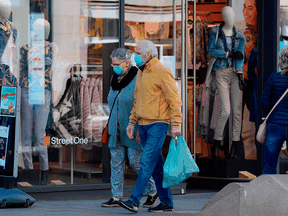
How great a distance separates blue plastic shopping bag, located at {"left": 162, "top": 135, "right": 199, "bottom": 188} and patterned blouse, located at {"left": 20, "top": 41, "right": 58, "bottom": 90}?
2469mm

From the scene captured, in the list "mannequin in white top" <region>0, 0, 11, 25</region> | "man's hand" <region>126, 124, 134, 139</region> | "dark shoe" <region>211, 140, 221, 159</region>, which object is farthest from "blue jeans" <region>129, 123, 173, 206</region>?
"dark shoe" <region>211, 140, 221, 159</region>

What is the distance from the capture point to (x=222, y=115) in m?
9.43

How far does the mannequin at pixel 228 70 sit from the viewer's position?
931cm

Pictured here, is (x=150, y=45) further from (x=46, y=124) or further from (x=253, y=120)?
(x=253, y=120)

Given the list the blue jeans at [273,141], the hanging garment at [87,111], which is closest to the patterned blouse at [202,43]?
the hanging garment at [87,111]

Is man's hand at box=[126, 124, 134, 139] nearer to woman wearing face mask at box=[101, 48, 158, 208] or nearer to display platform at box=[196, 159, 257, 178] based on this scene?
woman wearing face mask at box=[101, 48, 158, 208]

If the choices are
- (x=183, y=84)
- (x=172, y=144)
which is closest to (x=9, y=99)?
(x=172, y=144)

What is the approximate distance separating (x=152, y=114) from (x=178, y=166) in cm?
62

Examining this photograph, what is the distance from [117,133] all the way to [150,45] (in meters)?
1.13

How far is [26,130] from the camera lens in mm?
7555

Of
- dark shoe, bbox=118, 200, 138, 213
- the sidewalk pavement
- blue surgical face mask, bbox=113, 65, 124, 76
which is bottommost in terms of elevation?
the sidewalk pavement

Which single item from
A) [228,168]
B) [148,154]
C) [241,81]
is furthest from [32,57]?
[228,168]

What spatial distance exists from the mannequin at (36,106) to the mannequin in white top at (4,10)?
383 mm

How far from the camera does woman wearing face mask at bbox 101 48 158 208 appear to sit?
21.6ft
